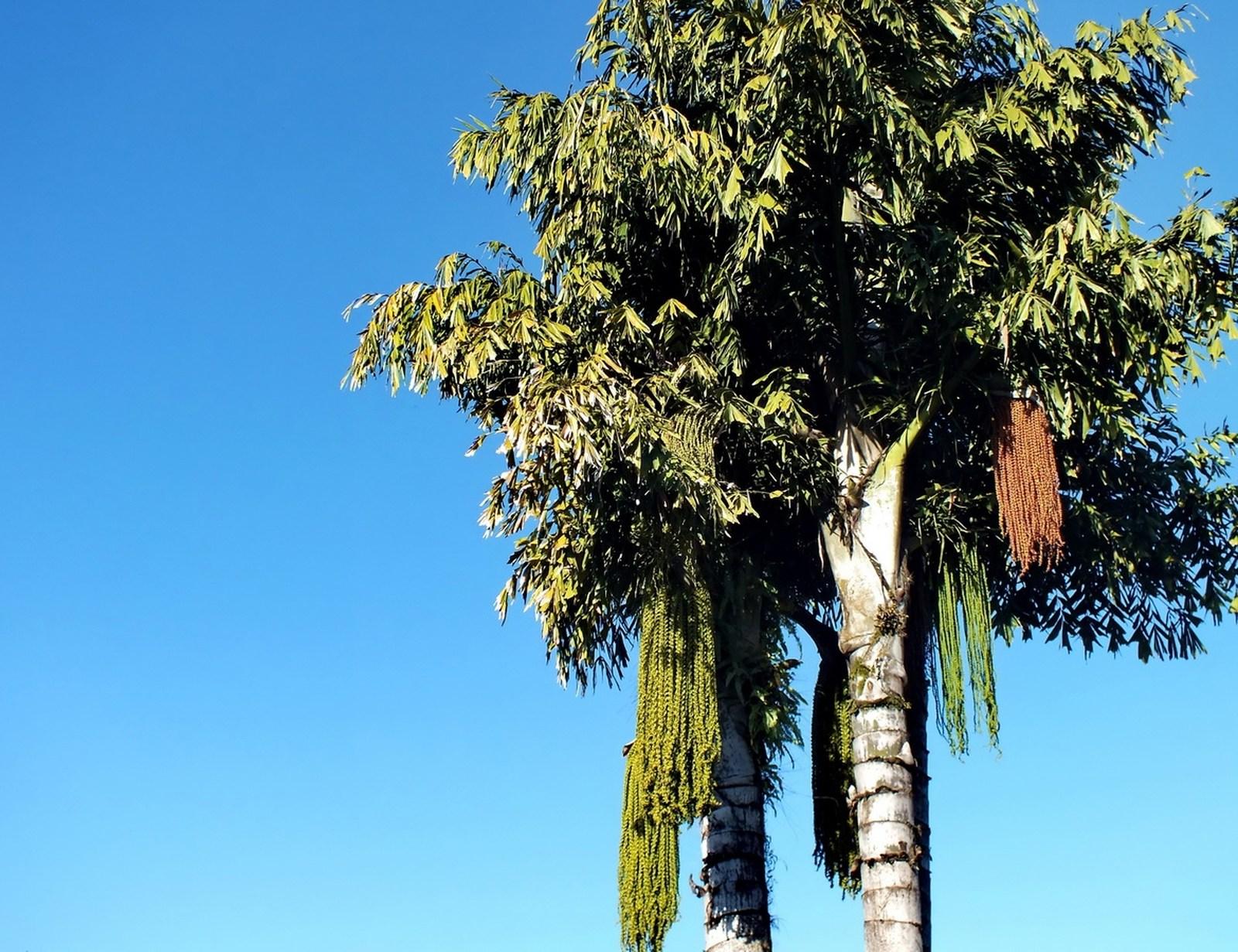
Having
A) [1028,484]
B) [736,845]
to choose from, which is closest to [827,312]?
[1028,484]

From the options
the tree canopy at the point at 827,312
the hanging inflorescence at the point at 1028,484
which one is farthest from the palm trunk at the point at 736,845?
the hanging inflorescence at the point at 1028,484

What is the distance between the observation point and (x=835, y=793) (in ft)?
54.1

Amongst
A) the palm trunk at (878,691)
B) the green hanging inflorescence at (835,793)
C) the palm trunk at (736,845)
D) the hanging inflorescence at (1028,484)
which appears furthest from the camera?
the green hanging inflorescence at (835,793)

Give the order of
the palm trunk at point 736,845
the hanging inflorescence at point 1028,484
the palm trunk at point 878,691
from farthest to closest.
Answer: the palm trunk at point 736,845 < the hanging inflorescence at point 1028,484 < the palm trunk at point 878,691

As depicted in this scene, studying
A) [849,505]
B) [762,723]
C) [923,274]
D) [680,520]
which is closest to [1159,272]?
[923,274]

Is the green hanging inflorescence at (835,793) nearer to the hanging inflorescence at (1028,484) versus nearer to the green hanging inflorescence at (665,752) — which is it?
the green hanging inflorescence at (665,752)

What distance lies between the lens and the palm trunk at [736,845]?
51.6 feet

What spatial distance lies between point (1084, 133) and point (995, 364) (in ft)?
10.2

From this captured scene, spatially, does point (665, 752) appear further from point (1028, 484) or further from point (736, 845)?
point (1028, 484)

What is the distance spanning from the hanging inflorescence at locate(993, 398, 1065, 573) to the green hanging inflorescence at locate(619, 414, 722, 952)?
9.82 feet

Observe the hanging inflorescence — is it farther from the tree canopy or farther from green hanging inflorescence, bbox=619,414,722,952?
green hanging inflorescence, bbox=619,414,722,952

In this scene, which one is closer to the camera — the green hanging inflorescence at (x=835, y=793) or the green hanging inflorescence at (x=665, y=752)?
the green hanging inflorescence at (x=665, y=752)

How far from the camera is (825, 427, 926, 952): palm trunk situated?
1403 centimetres

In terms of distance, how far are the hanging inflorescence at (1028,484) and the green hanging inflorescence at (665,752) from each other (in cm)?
299
